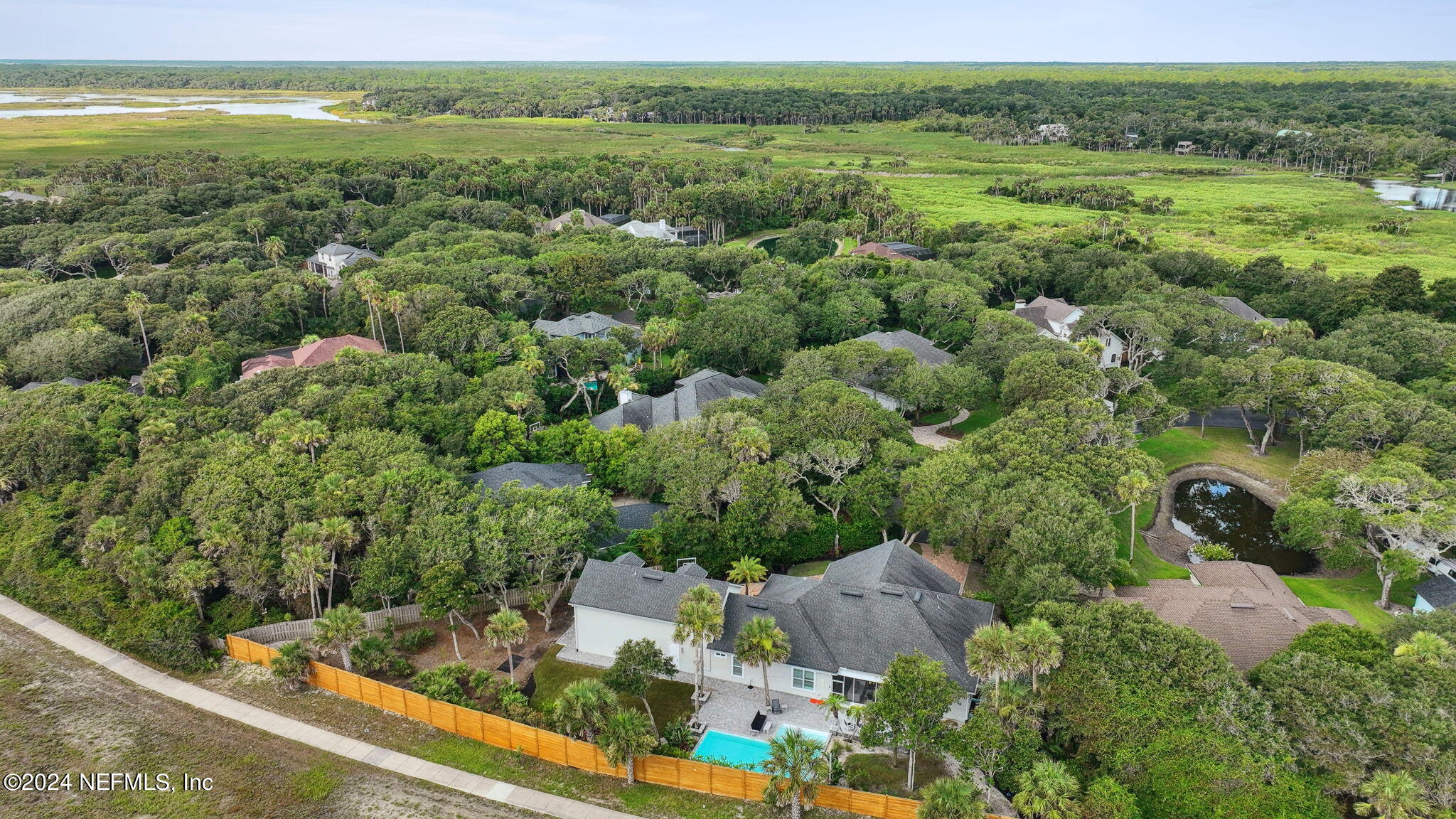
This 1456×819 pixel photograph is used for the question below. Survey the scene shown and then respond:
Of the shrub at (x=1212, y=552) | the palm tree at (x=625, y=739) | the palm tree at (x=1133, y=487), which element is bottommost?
the shrub at (x=1212, y=552)

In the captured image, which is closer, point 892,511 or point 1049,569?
point 1049,569

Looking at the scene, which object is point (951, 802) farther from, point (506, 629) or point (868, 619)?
point (506, 629)

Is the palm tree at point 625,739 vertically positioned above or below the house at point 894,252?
below

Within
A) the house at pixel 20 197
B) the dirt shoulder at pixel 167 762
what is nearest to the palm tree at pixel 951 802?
the dirt shoulder at pixel 167 762

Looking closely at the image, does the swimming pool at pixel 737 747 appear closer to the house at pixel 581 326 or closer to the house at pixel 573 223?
the house at pixel 581 326

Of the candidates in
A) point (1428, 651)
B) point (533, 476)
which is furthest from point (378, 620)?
point (1428, 651)

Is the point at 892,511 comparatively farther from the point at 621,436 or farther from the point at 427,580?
the point at 427,580

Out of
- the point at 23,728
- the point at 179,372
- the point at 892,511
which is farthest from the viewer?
the point at 179,372

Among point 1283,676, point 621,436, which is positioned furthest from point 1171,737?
point 621,436
